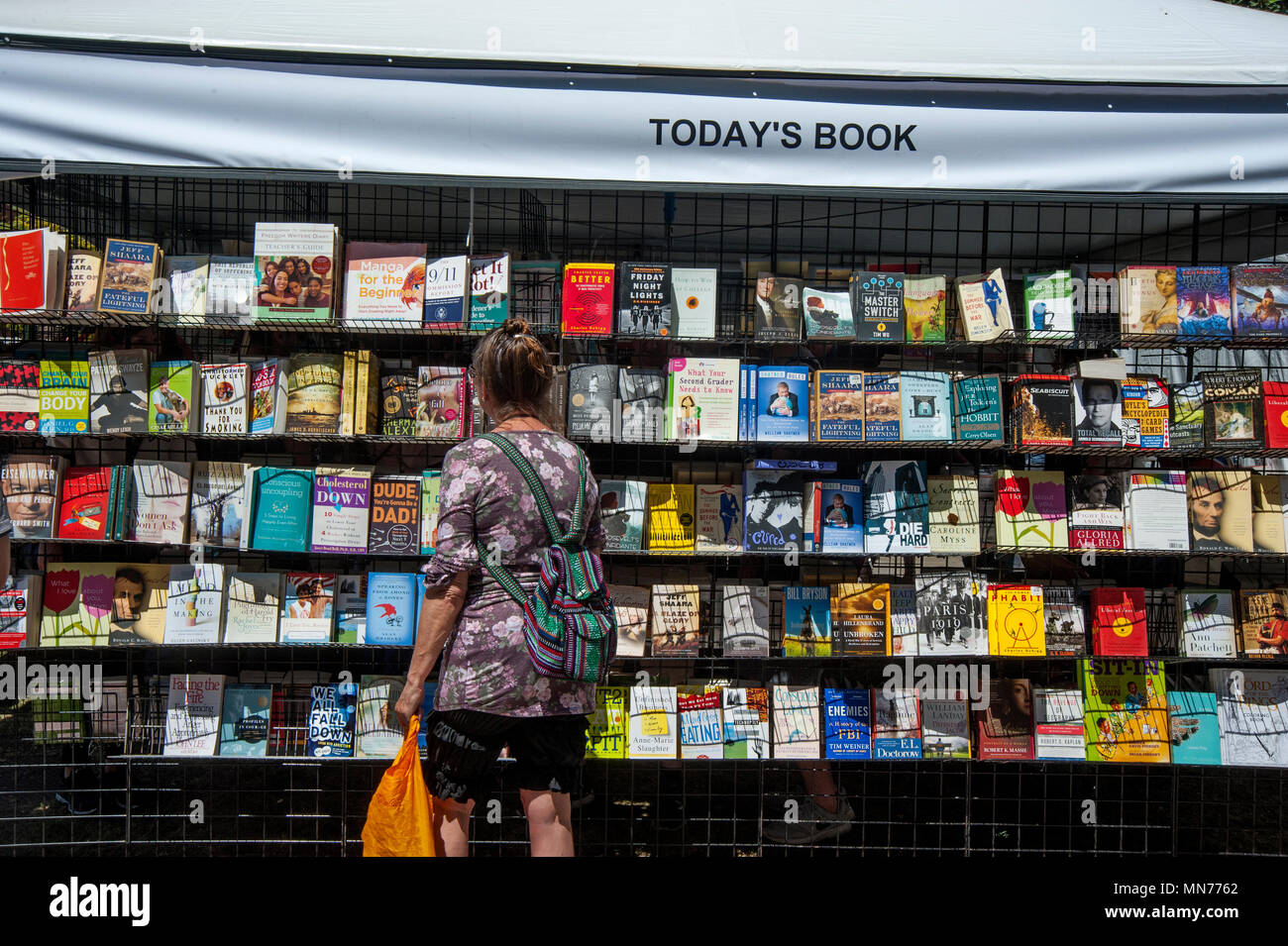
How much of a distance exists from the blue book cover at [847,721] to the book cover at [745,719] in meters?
0.24

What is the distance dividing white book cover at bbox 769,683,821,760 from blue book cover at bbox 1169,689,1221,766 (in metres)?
1.34

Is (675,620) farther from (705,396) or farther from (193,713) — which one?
(193,713)

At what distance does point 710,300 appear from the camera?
3.50 meters

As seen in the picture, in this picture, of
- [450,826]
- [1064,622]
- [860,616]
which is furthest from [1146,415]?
[450,826]

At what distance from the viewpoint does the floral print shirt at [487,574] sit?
7.76 ft

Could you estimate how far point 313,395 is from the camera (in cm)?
352

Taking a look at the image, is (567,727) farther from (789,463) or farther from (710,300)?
(710,300)

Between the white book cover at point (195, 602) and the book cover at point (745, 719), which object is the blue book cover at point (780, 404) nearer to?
the book cover at point (745, 719)

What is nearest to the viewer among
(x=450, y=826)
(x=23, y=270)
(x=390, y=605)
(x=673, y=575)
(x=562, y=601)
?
(x=562, y=601)

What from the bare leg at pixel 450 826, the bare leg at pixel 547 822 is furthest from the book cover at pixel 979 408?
the bare leg at pixel 450 826

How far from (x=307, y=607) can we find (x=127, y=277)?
139 cm

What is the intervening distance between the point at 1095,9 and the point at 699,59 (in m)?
1.63

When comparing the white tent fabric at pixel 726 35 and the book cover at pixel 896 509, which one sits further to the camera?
the book cover at pixel 896 509
